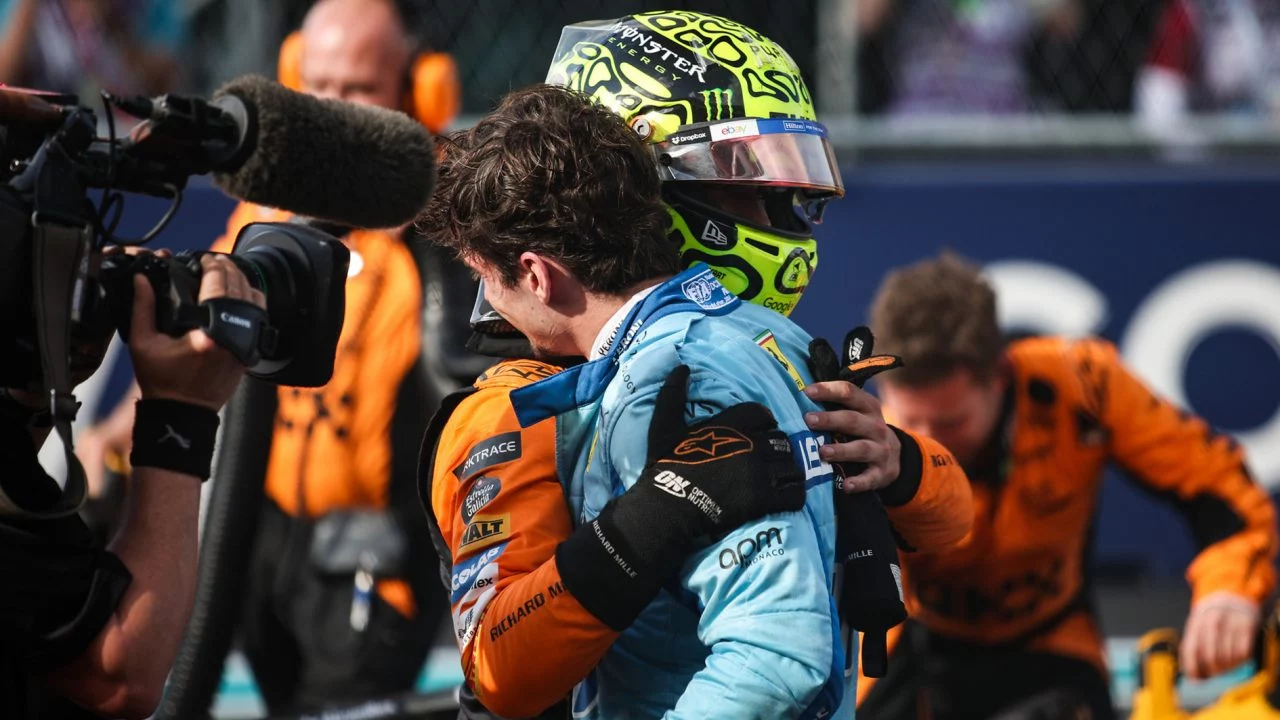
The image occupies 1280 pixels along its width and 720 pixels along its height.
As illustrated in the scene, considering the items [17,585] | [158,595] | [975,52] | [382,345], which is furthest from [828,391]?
[975,52]

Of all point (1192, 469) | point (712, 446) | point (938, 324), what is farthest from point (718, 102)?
point (1192, 469)

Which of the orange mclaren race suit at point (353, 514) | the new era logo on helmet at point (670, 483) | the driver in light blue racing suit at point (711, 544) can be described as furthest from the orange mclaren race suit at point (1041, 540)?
the new era logo on helmet at point (670, 483)

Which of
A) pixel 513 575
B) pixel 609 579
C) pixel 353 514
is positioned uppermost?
pixel 609 579

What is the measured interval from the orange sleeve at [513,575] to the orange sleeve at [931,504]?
1.90 ft

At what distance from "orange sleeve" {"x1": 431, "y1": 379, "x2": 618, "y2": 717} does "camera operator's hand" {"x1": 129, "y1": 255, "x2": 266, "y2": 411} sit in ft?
1.08

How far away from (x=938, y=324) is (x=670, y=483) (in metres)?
2.45

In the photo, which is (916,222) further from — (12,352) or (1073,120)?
(12,352)

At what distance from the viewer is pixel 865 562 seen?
2062 mm

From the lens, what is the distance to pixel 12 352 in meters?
1.92

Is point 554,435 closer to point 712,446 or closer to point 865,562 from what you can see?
point 712,446

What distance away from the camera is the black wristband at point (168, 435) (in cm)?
210

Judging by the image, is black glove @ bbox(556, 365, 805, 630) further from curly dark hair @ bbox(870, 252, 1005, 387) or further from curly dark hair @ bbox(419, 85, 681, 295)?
curly dark hair @ bbox(870, 252, 1005, 387)

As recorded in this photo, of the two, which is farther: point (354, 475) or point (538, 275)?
point (354, 475)

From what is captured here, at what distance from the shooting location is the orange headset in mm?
4738
